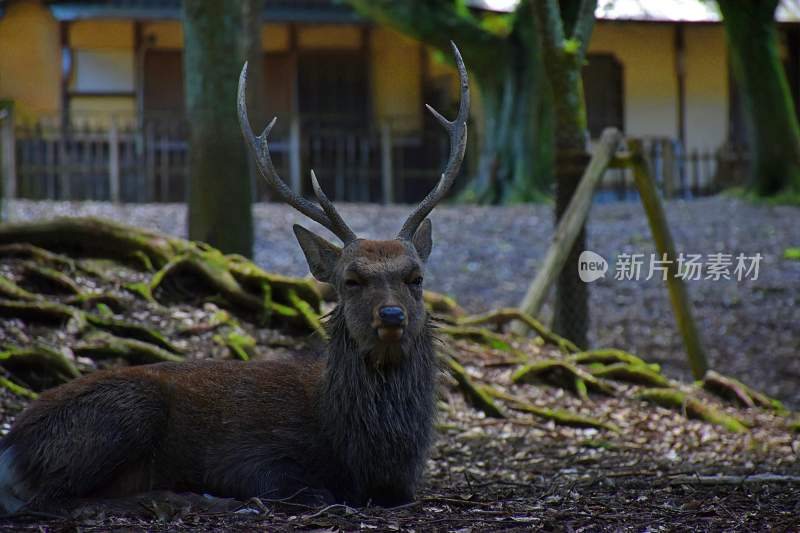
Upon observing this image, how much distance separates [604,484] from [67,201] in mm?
15194

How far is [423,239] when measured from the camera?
5.96 metres

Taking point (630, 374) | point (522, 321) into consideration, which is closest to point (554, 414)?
point (630, 374)

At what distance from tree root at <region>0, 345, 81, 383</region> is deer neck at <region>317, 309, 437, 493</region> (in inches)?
100

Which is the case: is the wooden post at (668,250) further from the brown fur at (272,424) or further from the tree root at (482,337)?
the brown fur at (272,424)

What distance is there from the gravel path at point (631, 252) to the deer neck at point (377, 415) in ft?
21.4

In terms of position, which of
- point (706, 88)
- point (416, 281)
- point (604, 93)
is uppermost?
point (706, 88)

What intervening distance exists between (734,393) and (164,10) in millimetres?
16267

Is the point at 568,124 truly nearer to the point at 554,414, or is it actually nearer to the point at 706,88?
the point at 554,414

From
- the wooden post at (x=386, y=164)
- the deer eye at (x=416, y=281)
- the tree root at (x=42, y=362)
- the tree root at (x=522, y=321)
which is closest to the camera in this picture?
the deer eye at (x=416, y=281)

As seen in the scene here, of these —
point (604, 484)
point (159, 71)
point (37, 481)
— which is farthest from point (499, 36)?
point (37, 481)

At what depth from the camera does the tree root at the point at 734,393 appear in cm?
960

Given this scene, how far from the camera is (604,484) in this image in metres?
6.23

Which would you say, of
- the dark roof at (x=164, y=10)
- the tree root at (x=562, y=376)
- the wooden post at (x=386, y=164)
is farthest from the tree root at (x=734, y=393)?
the dark roof at (x=164, y=10)

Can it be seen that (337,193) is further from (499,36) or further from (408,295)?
(408,295)
